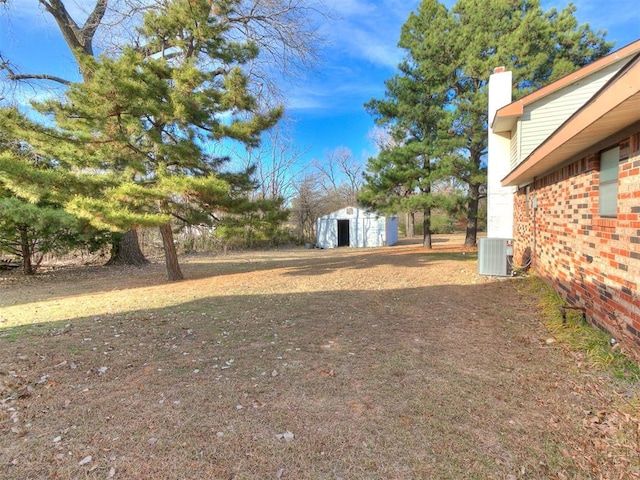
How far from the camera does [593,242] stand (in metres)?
3.84

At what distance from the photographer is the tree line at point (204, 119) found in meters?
6.84

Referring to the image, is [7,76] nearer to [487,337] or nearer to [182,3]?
[182,3]

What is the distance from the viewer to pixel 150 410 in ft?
8.20

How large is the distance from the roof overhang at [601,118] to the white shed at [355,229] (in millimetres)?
17968

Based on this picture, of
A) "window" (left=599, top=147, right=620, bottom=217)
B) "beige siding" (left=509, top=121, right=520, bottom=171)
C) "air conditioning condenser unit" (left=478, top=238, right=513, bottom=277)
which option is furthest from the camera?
"beige siding" (left=509, top=121, right=520, bottom=171)

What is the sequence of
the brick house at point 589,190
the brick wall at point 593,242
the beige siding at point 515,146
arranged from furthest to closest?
the beige siding at point 515,146 → the brick wall at point 593,242 → the brick house at point 589,190

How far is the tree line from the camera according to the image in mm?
6836

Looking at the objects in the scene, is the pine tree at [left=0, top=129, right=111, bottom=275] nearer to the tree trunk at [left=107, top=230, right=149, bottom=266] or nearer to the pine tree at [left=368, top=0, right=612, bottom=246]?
the tree trunk at [left=107, top=230, right=149, bottom=266]

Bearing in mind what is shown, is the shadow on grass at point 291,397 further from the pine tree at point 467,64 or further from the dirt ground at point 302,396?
the pine tree at point 467,64

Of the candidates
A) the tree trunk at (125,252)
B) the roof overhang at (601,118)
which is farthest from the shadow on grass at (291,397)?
the tree trunk at (125,252)

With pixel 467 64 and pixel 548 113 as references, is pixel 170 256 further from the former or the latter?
pixel 467 64

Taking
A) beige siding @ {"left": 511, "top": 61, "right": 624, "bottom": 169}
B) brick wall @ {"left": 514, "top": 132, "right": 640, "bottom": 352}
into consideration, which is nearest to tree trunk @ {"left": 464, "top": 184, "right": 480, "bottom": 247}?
beige siding @ {"left": 511, "top": 61, "right": 624, "bottom": 169}

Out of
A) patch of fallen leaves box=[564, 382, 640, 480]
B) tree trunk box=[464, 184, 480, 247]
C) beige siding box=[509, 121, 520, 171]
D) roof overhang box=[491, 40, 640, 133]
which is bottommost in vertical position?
patch of fallen leaves box=[564, 382, 640, 480]

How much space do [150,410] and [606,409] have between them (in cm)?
336
